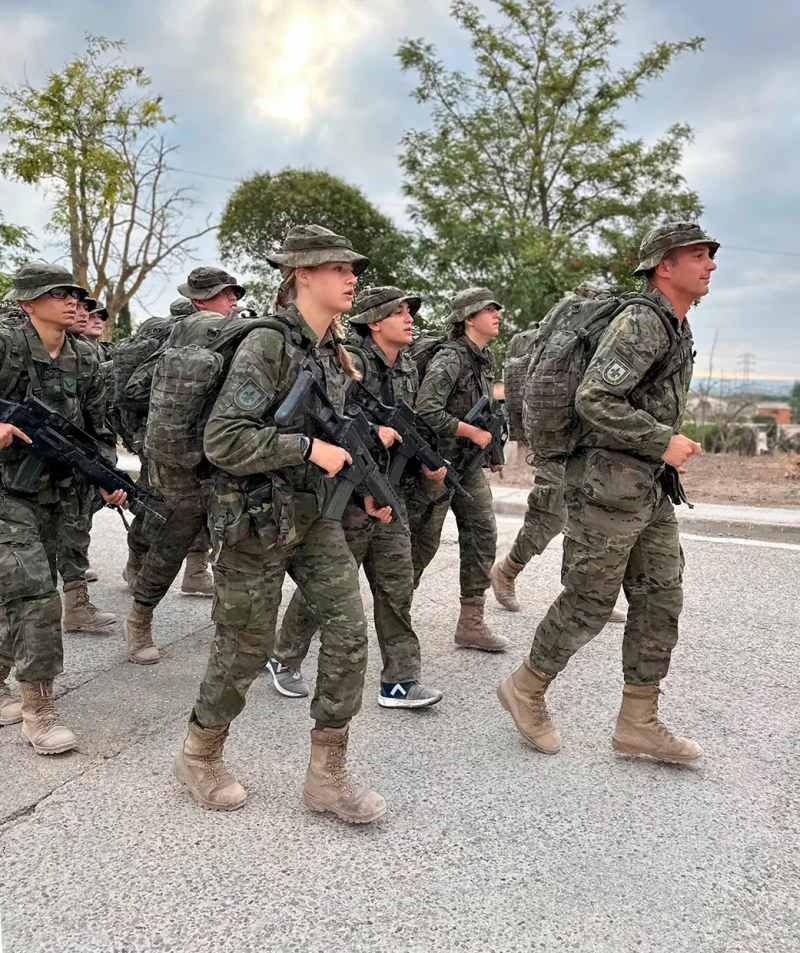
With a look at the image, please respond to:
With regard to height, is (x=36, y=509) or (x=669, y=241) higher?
(x=669, y=241)

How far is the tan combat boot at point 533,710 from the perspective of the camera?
328 centimetres

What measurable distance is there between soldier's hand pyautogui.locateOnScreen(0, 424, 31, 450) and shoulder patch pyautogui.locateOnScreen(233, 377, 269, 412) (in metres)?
1.23

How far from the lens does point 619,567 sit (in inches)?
122

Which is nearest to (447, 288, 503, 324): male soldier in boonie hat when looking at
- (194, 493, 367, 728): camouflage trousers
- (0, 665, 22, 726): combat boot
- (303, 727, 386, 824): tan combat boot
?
(194, 493, 367, 728): camouflage trousers

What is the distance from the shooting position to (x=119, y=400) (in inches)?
172

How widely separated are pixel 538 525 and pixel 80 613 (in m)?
2.86

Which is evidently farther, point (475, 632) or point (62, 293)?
point (475, 632)

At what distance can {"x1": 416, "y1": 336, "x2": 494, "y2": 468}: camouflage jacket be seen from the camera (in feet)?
14.4

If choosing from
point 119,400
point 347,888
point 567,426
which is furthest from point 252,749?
point 119,400

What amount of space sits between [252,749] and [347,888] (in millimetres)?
1016

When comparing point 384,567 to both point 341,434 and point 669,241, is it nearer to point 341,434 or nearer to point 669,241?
point 341,434

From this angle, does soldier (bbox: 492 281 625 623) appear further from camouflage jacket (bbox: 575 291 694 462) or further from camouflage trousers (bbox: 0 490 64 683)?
camouflage trousers (bbox: 0 490 64 683)

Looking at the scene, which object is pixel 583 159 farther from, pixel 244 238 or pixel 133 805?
pixel 133 805

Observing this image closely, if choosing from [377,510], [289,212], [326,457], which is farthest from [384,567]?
[289,212]
